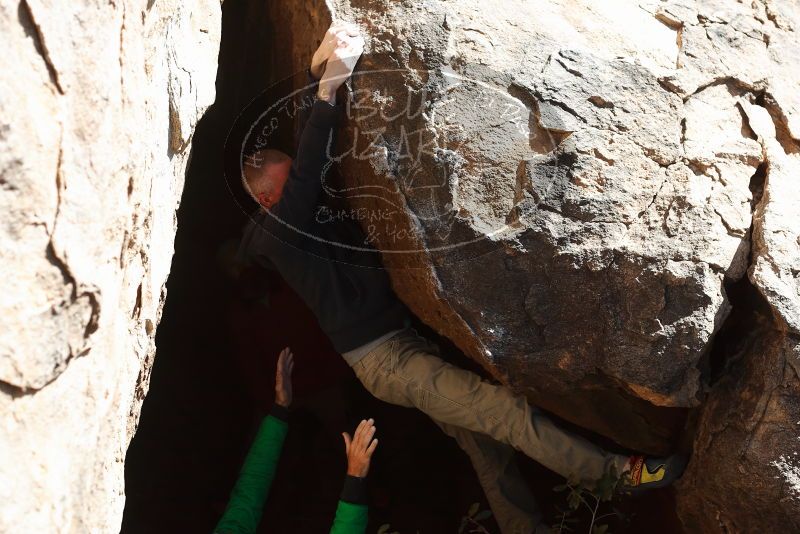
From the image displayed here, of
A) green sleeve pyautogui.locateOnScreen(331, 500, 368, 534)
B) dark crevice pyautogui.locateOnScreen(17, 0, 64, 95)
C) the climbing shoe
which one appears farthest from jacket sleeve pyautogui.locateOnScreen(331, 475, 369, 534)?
dark crevice pyautogui.locateOnScreen(17, 0, 64, 95)

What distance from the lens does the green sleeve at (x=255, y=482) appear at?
7.06 ft

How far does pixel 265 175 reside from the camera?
195 cm

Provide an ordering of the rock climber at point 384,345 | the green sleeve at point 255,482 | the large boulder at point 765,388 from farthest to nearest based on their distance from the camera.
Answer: the green sleeve at point 255,482
the rock climber at point 384,345
the large boulder at point 765,388

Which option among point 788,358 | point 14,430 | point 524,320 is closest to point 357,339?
point 524,320

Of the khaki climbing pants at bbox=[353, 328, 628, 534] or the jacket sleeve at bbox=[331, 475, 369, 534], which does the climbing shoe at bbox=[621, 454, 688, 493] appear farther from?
the jacket sleeve at bbox=[331, 475, 369, 534]

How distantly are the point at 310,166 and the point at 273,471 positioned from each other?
992 mm

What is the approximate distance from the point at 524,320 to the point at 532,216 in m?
0.24

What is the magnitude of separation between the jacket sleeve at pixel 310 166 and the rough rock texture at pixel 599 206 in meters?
0.06

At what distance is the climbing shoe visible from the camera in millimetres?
1904

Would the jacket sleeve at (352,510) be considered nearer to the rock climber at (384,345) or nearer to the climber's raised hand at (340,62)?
the rock climber at (384,345)

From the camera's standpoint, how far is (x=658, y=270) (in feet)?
5.32

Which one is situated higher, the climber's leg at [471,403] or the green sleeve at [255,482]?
the climber's leg at [471,403]

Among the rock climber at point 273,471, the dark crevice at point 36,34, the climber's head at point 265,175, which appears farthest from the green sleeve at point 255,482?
the dark crevice at point 36,34

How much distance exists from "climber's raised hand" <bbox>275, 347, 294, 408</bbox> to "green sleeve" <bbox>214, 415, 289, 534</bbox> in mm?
70
